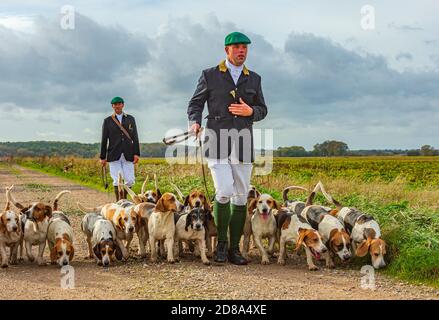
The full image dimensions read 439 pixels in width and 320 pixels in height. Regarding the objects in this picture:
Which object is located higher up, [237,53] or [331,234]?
[237,53]

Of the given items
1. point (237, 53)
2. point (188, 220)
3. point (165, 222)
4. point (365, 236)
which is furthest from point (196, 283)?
point (237, 53)

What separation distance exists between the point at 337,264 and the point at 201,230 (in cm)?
205

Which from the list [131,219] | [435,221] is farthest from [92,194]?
[435,221]

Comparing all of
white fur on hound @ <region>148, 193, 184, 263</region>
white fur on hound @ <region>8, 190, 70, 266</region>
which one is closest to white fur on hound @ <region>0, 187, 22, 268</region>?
white fur on hound @ <region>8, 190, 70, 266</region>

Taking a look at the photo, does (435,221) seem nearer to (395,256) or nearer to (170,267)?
(395,256)

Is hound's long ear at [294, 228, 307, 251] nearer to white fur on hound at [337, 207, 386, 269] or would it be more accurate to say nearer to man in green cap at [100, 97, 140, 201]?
white fur on hound at [337, 207, 386, 269]

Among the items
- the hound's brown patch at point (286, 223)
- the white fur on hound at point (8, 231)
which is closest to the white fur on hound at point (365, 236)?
the hound's brown patch at point (286, 223)

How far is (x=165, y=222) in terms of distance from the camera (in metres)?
9.03

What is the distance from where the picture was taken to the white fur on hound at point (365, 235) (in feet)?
27.6

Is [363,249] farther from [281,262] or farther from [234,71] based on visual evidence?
[234,71]

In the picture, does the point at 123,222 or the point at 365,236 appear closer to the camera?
the point at 365,236

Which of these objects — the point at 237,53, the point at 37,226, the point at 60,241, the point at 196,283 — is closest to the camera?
the point at 196,283

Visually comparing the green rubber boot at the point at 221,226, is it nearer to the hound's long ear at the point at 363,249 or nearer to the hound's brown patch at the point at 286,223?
the hound's brown patch at the point at 286,223

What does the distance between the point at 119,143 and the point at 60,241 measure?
4.34 metres
